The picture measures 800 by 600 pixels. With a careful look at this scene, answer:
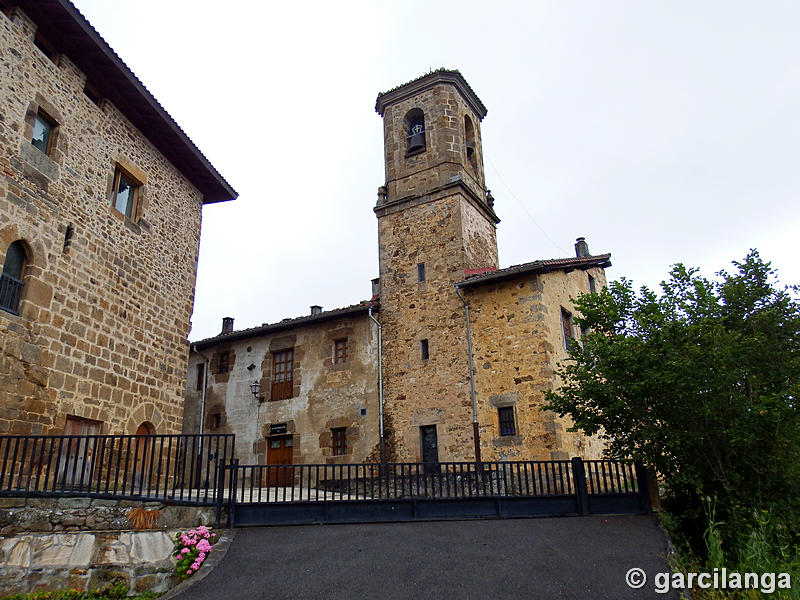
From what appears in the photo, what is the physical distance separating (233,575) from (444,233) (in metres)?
11.7

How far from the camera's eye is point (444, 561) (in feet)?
21.4

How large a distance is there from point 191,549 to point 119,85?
360 inches

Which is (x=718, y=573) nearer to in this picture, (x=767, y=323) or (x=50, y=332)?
(x=767, y=323)

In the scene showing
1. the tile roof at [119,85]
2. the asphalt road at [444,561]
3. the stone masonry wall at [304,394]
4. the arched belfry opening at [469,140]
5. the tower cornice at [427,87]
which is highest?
the tower cornice at [427,87]

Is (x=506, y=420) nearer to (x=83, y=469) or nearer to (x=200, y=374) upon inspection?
(x=83, y=469)

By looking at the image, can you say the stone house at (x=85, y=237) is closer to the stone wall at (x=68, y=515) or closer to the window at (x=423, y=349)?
the stone wall at (x=68, y=515)

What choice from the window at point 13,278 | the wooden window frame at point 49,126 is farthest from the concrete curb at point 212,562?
the wooden window frame at point 49,126

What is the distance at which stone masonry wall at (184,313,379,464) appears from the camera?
16.2m

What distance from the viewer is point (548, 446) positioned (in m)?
13.2

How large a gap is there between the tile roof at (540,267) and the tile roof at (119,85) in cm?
687

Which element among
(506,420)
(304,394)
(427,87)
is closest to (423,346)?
(506,420)

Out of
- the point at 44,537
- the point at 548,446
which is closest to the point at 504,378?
the point at 548,446

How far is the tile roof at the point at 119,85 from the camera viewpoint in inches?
391

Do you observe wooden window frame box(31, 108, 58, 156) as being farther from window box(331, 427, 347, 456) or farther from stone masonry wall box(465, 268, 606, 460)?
stone masonry wall box(465, 268, 606, 460)
